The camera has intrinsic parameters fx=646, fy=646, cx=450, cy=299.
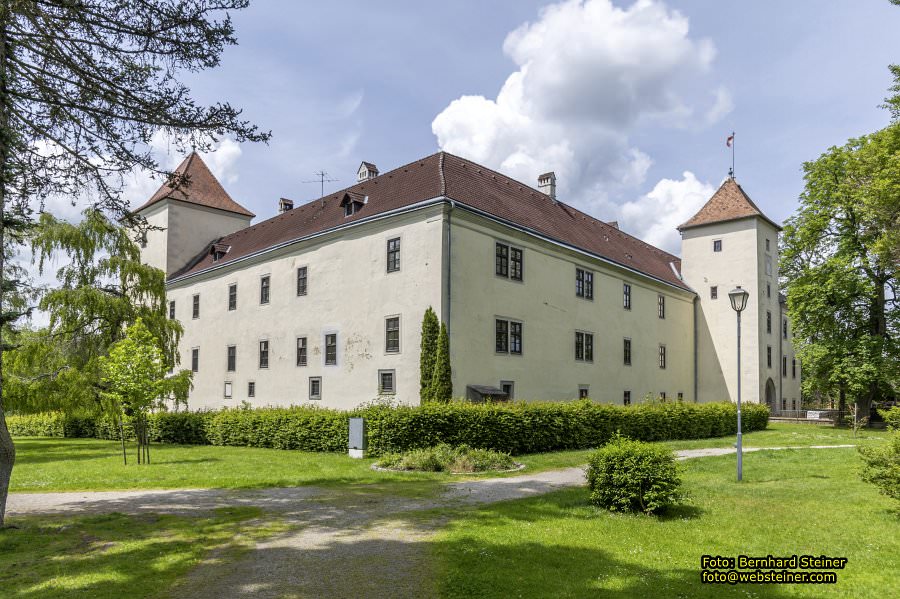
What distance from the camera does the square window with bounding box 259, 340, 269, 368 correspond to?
30.1 metres

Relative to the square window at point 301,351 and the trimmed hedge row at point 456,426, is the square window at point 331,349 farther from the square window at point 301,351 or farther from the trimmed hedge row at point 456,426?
the trimmed hedge row at point 456,426

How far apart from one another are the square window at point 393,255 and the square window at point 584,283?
9.22 metres

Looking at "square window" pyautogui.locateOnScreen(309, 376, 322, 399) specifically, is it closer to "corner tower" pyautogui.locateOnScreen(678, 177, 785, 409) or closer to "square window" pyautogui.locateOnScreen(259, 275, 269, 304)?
"square window" pyautogui.locateOnScreen(259, 275, 269, 304)

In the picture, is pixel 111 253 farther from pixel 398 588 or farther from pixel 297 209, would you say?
pixel 398 588

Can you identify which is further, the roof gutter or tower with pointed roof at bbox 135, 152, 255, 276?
tower with pointed roof at bbox 135, 152, 255, 276

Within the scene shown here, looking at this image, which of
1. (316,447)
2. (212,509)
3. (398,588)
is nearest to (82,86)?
(212,509)

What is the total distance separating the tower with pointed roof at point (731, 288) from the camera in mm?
38531

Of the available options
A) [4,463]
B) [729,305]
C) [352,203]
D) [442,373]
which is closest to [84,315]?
[352,203]

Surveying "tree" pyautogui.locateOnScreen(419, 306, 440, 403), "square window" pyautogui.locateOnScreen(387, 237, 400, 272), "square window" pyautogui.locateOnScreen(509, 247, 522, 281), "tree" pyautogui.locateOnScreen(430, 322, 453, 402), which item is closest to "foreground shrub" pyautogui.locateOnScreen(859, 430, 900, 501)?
"tree" pyautogui.locateOnScreen(430, 322, 453, 402)

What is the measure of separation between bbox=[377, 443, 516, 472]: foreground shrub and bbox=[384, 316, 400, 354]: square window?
281 inches

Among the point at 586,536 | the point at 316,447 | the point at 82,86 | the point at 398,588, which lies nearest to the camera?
the point at 398,588

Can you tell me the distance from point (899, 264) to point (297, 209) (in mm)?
26632

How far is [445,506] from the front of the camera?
36.1ft

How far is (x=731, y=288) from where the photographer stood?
39.4 metres
